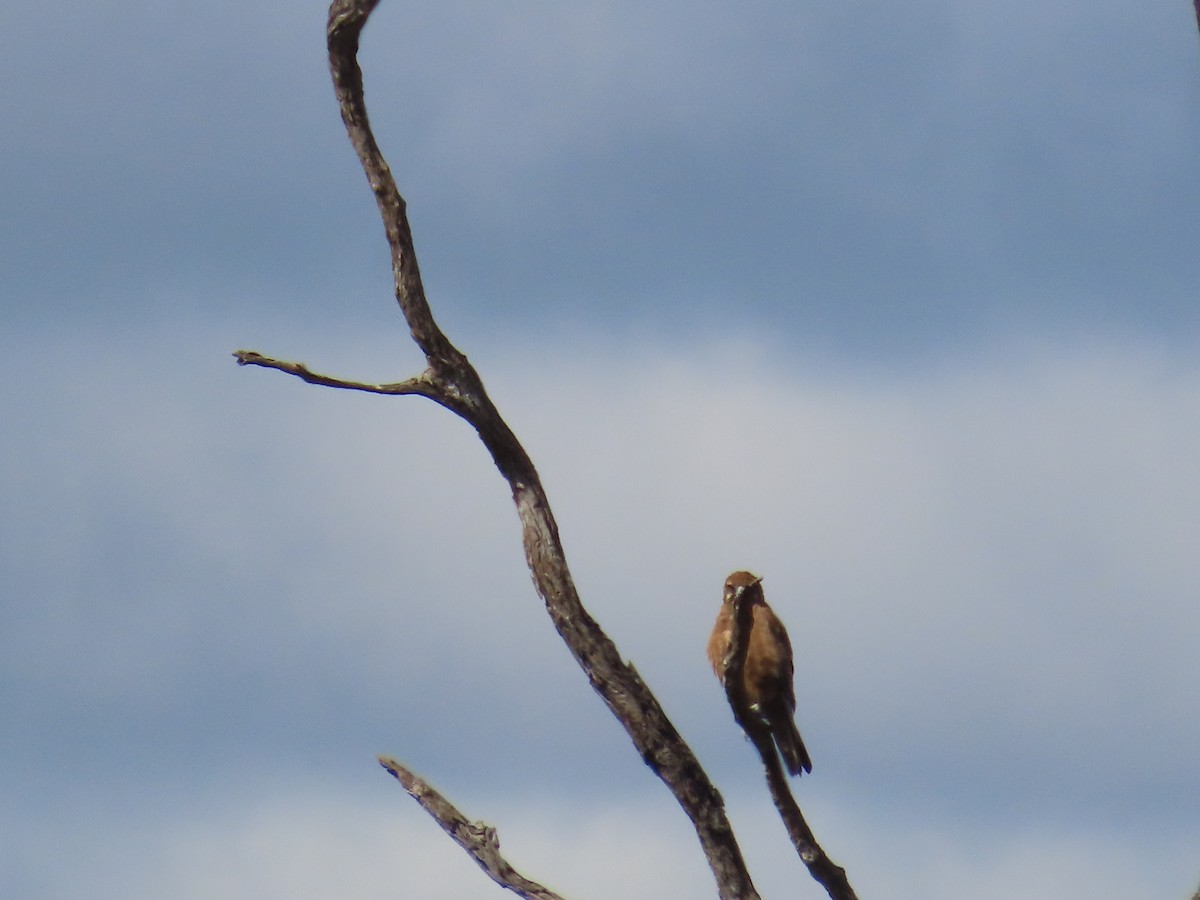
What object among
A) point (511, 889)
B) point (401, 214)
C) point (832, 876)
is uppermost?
point (401, 214)

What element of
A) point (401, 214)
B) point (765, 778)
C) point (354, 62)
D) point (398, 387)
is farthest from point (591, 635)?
point (354, 62)

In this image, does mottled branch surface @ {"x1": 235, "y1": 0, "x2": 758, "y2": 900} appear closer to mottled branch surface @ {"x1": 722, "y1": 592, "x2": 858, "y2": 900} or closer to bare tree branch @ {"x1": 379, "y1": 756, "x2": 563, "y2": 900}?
mottled branch surface @ {"x1": 722, "y1": 592, "x2": 858, "y2": 900}

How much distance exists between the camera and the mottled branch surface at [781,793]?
8.45 m

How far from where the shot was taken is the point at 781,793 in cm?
852

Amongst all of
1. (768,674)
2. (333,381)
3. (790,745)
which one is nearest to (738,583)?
(768,674)

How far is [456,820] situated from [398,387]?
8.43ft

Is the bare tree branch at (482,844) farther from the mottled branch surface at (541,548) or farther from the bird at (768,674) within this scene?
the bird at (768,674)

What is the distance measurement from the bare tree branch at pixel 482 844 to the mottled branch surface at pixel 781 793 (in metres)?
1.43

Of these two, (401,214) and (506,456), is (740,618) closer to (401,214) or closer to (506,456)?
(506,456)

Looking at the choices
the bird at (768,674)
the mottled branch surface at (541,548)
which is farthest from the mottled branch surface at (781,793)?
the mottled branch surface at (541,548)

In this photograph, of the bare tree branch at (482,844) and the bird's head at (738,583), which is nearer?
the bird's head at (738,583)

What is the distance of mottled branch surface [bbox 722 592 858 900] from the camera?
27.7ft

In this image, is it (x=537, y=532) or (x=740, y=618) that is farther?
(x=537, y=532)

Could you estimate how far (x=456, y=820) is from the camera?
8.77 metres
